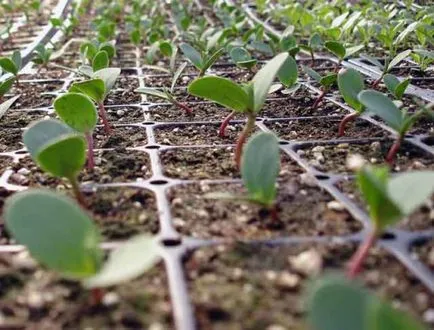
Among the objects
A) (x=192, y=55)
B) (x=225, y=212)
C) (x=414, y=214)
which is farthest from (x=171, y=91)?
(x=414, y=214)

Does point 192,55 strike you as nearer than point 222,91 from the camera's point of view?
No

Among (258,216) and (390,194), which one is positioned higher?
(390,194)

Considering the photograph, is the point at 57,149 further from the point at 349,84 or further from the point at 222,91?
the point at 349,84

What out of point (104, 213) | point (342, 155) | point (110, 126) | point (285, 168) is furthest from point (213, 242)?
point (110, 126)

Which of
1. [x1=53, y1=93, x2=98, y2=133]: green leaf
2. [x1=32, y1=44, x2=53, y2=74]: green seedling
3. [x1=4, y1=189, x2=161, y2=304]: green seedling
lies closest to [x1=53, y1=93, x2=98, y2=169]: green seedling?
[x1=53, y1=93, x2=98, y2=133]: green leaf

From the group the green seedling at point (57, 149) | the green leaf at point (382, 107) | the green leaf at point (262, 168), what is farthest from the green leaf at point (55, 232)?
the green leaf at point (382, 107)

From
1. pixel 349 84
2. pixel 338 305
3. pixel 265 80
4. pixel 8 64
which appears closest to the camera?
pixel 338 305

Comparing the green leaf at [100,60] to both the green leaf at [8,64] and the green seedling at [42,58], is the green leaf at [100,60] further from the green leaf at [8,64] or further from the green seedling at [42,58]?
the green seedling at [42,58]
